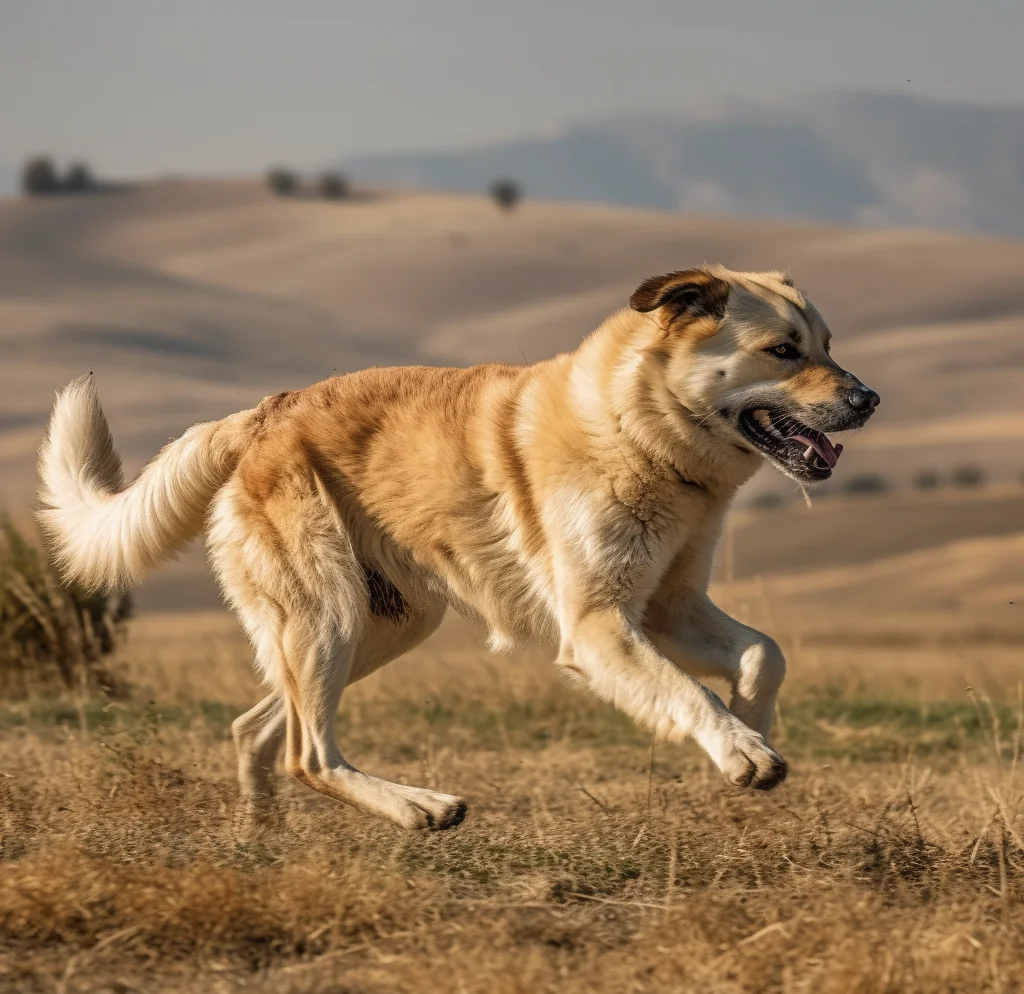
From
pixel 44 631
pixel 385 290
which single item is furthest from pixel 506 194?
pixel 44 631

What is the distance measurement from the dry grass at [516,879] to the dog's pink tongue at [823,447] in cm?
118

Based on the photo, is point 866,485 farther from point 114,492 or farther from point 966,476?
point 114,492

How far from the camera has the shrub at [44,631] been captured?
9055mm

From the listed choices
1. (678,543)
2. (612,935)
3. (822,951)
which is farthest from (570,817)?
(822,951)

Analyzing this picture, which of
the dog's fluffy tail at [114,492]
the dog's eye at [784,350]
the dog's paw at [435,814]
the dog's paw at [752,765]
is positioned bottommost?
the dog's paw at [435,814]

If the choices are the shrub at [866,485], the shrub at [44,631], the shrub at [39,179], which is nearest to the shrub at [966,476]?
the shrub at [866,485]

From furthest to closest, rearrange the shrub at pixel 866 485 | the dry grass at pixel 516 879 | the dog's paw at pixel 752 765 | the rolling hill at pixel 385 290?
1. the rolling hill at pixel 385 290
2. the shrub at pixel 866 485
3. the dog's paw at pixel 752 765
4. the dry grass at pixel 516 879

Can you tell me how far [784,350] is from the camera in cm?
506

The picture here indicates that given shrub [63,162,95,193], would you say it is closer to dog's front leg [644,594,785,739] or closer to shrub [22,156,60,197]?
shrub [22,156,60,197]

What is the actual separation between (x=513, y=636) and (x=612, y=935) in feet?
5.68

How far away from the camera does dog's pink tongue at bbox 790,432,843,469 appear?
199 inches

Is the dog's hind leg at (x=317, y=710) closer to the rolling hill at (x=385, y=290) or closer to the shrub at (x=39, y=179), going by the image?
the rolling hill at (x=385, y=290)

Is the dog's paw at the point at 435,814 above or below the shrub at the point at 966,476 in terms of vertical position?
above

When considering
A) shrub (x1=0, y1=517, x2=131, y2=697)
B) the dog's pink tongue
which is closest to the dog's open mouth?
the dog's pink tongue
